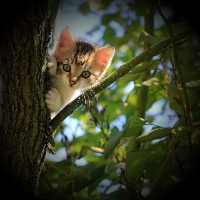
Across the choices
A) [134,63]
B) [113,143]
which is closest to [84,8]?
[134,63]

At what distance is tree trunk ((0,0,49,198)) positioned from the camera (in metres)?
1.38

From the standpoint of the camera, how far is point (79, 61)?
229cm

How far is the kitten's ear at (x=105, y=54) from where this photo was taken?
2426 mm

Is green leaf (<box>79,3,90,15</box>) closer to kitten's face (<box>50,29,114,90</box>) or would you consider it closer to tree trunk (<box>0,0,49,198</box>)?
kitten's face (<box>50,29,114,90</box>)

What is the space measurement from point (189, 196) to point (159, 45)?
2.73 ft

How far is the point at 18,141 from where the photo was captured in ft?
4.87

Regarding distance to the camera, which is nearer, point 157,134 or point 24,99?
point 24,99

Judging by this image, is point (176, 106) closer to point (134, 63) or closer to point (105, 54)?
point (134, 63)

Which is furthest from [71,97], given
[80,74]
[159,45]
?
[159,45]

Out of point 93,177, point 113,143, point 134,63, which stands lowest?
point 93,177

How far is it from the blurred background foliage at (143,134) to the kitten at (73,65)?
0.74ft

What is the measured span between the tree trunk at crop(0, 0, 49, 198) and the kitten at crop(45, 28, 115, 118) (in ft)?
1.69

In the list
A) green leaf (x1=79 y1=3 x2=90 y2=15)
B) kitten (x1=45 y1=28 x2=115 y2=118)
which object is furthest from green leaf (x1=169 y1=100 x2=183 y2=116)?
green leaf (x1=79 y1=3 x2=90 y2=15)

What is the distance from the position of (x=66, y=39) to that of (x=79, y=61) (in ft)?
0.75
